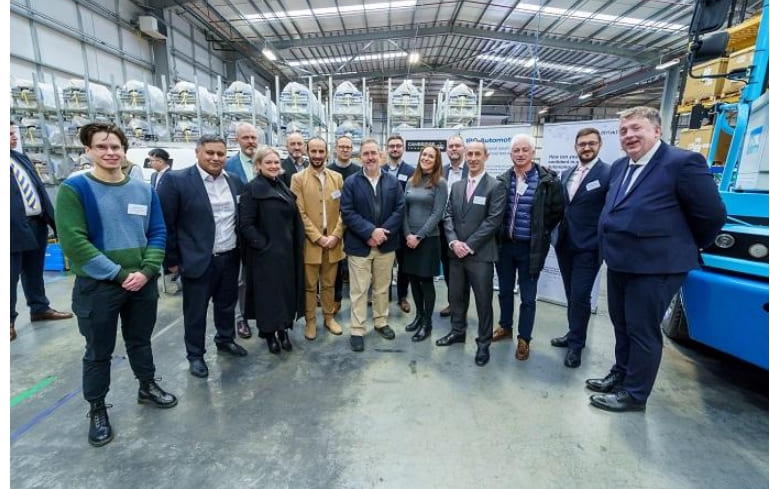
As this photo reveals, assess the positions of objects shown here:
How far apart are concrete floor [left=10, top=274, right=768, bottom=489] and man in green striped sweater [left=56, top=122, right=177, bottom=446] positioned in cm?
36

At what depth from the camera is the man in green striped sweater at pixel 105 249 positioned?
5.59 feet

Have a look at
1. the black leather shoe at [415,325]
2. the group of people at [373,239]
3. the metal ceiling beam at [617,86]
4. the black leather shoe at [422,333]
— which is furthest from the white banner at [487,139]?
the metal ceiling beam at [617,86]

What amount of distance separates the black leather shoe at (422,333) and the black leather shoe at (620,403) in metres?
1.31

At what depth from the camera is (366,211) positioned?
111 inches

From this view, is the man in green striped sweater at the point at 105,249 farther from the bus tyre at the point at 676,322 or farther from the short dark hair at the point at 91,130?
the bus tyre at the point at 676,322

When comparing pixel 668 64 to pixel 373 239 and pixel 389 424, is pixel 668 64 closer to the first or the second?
pixel 373 239

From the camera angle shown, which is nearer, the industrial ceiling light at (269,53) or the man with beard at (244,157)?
the man with beard at (244,157)

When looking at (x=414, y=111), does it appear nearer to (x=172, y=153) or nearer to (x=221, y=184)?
(x=172, y=153)

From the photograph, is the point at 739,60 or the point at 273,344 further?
the point at 739,60

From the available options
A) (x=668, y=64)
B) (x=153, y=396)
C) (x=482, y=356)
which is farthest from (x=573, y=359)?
(x=668, y=64)

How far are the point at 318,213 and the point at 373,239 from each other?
50 cm

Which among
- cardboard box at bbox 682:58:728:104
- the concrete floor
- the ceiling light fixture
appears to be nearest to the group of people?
the concrete floor

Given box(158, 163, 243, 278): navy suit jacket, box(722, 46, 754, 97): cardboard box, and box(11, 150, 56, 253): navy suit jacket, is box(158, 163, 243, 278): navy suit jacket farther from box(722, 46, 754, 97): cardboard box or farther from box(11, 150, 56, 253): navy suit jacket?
box(722, 46, 754, 97): cardboard box

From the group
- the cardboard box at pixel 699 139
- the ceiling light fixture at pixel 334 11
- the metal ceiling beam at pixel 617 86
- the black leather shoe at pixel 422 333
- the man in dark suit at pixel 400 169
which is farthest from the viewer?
the metal ceiling beam at pixel 617 86
